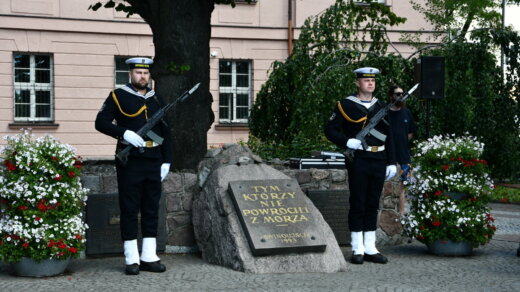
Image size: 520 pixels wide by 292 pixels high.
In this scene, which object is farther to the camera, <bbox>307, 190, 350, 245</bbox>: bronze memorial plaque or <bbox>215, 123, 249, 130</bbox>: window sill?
<bbox>215, 123, 249, 130</bbox>: window sill

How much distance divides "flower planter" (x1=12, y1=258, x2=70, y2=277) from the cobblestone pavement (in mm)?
78

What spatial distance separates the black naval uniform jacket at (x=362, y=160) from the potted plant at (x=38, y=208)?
265cm

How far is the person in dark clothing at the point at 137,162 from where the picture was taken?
8617mm

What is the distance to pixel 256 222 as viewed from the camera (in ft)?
29.6

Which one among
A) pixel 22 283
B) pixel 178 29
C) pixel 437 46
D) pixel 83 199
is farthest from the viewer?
pixel 437 46

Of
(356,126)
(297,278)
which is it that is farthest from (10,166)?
(356,126)

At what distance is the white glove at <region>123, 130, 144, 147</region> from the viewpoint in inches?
333

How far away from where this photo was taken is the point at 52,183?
8484 mm

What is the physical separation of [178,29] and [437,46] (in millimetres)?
9142

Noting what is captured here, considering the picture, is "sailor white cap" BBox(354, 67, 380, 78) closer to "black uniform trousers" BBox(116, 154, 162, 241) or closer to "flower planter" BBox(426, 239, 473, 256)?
"flower planter" BBox(426, 239, 473, 256)

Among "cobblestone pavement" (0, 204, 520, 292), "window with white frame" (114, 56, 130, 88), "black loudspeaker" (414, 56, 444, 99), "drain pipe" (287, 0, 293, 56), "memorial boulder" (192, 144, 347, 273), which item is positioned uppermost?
"drain pipe" (287, 0, 293, 56)

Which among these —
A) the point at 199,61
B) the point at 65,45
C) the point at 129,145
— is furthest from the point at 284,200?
the point at 65,45

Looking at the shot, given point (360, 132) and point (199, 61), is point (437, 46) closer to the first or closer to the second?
point (199, 61)

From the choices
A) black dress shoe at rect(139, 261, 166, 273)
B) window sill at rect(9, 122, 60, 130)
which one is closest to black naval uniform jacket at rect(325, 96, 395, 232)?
black dress shoe at rect(139, 261, 166, 273)
